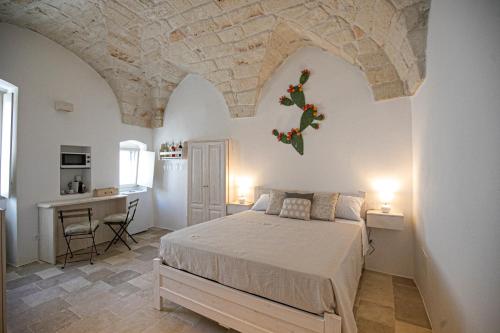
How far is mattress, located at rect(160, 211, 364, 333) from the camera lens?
1.50 m

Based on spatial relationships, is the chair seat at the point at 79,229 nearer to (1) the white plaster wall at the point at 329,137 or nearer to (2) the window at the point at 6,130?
(2) the window at the point at 6,130

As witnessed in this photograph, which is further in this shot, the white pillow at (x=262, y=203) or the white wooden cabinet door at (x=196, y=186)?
the white wooden cabinet door at (x=196, y=186)

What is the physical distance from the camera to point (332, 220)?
295 cm

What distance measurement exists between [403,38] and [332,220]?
7.01ft

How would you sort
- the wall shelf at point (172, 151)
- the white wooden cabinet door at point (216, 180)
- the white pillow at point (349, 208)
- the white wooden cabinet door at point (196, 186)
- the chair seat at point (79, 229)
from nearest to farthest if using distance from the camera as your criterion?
the white pillow at point (349, 208) < the chair seat at point (79, 229) < the white wooden cabinet door at point (216, 180) < the white wooden cabinet door at point (196, 186) < the wall shelf at point (172, 151)

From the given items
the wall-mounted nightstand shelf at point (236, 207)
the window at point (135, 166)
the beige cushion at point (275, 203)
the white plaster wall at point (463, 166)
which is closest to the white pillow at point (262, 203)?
the beige cushion at point (275, 203)

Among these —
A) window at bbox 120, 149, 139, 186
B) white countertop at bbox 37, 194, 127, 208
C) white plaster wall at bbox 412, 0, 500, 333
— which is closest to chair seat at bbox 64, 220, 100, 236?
white countertop at bbox 37, 194, 127, 208

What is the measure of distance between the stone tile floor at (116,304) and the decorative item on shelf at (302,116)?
2.18 metres

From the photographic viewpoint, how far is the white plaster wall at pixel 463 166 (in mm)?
1022

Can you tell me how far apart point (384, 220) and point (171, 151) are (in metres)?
4.25

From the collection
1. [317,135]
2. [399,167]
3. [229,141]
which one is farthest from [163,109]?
[399,167]

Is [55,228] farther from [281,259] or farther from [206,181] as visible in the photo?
[281,259]

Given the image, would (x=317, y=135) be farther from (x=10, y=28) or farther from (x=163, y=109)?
(x=10, y=28)

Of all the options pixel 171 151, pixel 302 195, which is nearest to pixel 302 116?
pixel 302 195
